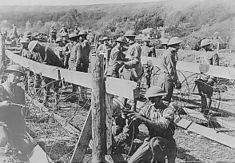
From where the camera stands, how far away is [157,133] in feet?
13.0

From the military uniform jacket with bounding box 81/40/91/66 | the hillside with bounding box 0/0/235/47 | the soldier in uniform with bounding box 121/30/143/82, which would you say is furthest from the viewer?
the hillside with bounding box 0/0/235/47

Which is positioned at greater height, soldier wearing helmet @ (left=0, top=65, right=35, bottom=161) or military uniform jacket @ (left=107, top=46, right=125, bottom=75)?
military uniform jacket @ (left=107, top=46, right=125, bottom=75)

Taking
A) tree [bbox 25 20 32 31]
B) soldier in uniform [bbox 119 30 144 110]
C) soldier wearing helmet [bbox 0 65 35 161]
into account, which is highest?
tree [bbox 25 20 32 31]

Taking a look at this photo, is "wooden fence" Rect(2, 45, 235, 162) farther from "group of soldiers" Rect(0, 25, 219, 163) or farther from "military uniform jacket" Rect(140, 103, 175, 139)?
"military uniform jacket" Rect(140, 103, 175, 139)

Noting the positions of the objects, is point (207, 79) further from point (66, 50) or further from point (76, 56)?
point (66, 50)

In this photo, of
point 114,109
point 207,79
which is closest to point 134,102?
point 114,109

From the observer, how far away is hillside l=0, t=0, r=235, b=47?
18.9 meters

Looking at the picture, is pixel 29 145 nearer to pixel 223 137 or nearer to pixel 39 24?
pixel 223 137

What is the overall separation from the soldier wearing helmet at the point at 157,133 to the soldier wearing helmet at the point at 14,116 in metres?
1.80

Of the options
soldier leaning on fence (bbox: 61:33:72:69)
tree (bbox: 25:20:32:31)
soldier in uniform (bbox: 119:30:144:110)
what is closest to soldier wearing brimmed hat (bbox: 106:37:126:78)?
soldier in uniform (bbox: 119:30:144:110)

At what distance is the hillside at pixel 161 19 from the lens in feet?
61.9

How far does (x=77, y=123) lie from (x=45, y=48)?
206cm

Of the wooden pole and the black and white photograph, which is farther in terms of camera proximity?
the black and white photograph

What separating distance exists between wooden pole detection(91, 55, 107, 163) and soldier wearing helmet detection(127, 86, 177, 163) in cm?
32
